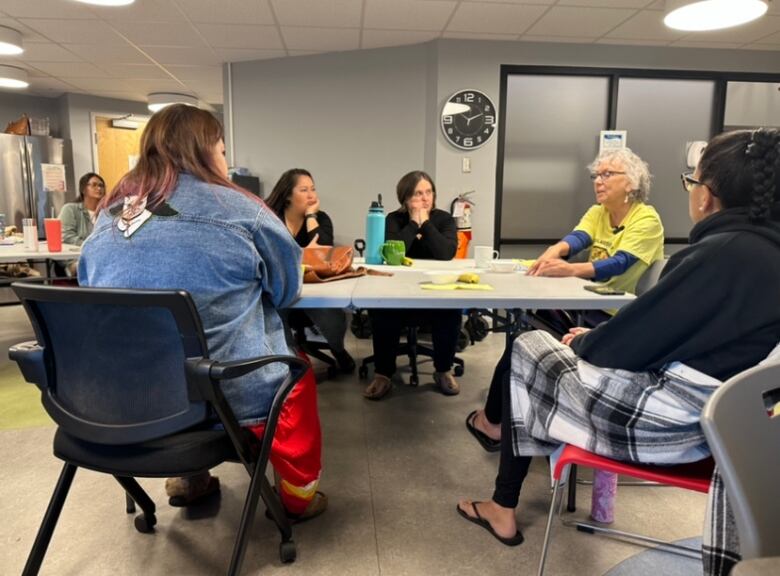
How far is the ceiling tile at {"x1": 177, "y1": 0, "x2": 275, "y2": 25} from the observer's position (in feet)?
11.5

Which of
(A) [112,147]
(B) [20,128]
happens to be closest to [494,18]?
(B) [20,128]

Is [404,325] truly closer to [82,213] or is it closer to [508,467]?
[508,467]

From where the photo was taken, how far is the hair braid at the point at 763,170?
41.6 inches

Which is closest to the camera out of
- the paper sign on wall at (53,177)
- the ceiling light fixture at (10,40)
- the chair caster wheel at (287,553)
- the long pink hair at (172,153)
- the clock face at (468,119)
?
the long pink hair at (172,153)

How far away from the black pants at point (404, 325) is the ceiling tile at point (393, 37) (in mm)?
2508

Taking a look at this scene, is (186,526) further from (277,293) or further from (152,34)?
(152,34)

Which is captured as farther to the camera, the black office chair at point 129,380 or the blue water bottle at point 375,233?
the blue water bottle at point 375,233

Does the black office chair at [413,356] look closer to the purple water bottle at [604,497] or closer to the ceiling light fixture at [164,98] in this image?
the purple water bottle at [604,497]

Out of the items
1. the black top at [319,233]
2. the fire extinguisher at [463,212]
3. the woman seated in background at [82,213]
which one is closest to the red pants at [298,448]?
the black top at [319,233]

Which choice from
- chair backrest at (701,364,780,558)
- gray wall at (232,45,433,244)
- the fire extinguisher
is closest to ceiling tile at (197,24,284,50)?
gray wall at (232,45,433,244)

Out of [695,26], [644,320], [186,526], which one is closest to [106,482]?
[186,526]

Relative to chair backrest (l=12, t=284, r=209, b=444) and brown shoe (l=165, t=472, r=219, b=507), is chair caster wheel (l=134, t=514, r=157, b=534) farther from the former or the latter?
chair backrest (l=12, t=284, r=209, b=444)

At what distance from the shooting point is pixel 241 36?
4.16 metres

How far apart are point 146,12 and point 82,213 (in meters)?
1.79
